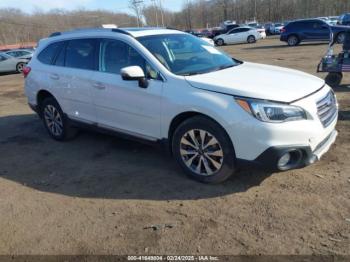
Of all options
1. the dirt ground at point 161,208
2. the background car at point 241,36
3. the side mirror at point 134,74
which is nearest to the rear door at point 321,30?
the background car at point 241,36

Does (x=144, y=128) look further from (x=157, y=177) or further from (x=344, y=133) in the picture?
(x=344, y=133)

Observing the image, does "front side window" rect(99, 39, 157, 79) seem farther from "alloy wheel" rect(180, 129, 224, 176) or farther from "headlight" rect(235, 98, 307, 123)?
"headlight" rect(235, 98, 307, 123)

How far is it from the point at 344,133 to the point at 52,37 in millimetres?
4951

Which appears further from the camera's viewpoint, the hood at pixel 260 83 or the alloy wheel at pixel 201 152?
the alloy wheel at pixel 201 152

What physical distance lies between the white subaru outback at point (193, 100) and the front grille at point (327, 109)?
1cm

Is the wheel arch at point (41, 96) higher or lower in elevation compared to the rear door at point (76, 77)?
lower

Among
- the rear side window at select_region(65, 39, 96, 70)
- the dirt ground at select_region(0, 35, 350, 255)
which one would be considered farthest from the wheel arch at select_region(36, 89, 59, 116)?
the dirt ground at select_region(0, 35, 350, 255)

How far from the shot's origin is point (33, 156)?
19.8 feet

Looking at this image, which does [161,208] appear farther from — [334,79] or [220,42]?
[220,42]

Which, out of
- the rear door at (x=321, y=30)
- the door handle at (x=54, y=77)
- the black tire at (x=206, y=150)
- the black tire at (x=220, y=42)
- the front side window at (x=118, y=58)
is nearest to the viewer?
the black tire at (x=206, y=150)

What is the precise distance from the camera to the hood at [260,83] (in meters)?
3.94

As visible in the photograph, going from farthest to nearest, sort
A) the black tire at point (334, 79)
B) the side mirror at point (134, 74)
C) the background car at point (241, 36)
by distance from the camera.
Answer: the background car at point (241, 36)
the black tire at point (334, 79)
the side mirror at point (134, 74)

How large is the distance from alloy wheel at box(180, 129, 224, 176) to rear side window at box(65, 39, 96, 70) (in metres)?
1.96

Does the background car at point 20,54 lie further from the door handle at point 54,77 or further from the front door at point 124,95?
the front door at point 124,95
